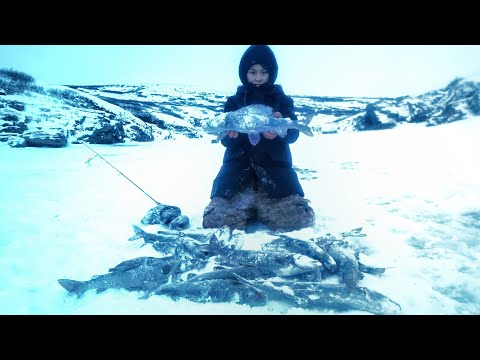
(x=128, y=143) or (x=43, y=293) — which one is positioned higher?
(x=128, y=143)

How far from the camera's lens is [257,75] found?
2.28 metres

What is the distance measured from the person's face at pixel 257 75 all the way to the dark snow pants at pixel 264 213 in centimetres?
91

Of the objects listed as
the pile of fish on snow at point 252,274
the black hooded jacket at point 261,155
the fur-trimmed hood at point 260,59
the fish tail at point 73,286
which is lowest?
the fish tail at point 73,286

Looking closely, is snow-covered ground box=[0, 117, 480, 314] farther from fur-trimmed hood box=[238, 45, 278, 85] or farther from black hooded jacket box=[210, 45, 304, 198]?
fur-trimmed hood box=[238, 45, 278, 85]

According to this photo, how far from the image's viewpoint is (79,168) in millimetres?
3762

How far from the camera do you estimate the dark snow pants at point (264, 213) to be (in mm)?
2225

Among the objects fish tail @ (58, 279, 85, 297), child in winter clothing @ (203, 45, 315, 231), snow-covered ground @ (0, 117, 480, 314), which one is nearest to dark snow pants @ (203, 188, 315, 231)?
child in winter clothing @ (203, 45, 315, 231)

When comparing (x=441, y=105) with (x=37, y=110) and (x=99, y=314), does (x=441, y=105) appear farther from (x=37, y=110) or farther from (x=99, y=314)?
(x=37, y=110)

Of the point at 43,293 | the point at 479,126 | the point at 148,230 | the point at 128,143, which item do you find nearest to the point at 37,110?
the point at 128,143

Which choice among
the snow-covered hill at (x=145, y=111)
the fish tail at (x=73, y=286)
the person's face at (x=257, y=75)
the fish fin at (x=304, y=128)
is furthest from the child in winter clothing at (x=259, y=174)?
the snow-covered hill at (x=145, y=111)

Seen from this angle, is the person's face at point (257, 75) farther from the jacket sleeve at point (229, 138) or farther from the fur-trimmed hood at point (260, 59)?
the jacket sleeve at point (229, 138)

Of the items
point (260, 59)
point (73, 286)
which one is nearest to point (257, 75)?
point (260, 59)

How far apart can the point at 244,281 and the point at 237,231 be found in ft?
2.04

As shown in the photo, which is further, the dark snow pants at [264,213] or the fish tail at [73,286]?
the dark snow pants at [264,213]
